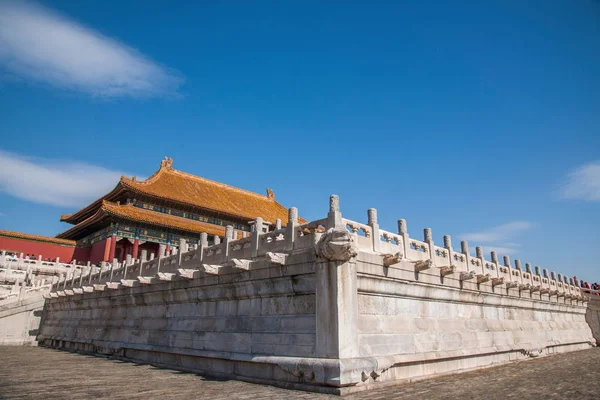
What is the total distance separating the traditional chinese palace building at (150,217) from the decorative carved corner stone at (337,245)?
→ 22230 millimetres

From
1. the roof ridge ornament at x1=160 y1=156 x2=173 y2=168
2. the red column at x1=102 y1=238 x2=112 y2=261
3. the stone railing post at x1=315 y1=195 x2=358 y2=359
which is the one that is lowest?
the stone railing post at x1=315 y1=195 x2=358 y2=359

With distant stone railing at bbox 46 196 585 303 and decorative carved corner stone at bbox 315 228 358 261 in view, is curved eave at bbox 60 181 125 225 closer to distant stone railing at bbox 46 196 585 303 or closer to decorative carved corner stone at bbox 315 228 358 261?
distant stone railing at bbox 46 196 585 303

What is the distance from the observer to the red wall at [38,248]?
32844 mm

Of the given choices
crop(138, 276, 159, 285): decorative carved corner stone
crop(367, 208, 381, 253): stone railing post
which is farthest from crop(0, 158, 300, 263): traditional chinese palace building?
crop(367, 208, 381, 253): stone railing post

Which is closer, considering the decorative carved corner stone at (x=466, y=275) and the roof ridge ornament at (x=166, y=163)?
the decorative carved corner stone at (x=466, y=275)

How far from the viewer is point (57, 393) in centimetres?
850

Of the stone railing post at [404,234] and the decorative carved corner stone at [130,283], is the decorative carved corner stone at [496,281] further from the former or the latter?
the decorative carved corner stone at [130,283]

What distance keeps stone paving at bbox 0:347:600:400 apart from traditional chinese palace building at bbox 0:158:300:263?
19.0 m

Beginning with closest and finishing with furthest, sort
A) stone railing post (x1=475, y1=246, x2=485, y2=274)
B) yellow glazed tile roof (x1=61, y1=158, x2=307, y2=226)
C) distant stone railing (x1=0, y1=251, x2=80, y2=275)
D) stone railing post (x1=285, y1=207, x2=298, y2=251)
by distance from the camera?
stone railing post (x1=285, y1=207, x2=298, y2=251) → stone railing post (x1=475, y1=246, x2=485, y2=274) → distant stone railing (x1=0, y1=251, x2=80, y2=275) → yellow glazed tile roof (x1=61, y1=158, x2=307, y2=226)

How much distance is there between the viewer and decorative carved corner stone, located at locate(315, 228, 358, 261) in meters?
9.45

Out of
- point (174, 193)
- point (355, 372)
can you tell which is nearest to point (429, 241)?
point (355, 372)

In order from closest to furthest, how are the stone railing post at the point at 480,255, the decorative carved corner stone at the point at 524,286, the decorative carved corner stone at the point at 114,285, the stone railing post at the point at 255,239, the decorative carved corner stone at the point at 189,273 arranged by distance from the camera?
the stone railing post at the point at 255,239
the decorative carved corner stone at the point at 189,273
the stone railing post at the point at 480,255
the decorative carved corner stone at the point at 114,285
the decorative carved corner stone at the point at 524,286

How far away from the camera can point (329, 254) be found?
31.3 feet

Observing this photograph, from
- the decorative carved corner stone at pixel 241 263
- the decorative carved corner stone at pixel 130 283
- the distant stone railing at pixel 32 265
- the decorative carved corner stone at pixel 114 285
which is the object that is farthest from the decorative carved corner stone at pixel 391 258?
the distant stone railing at pixel 32 265
